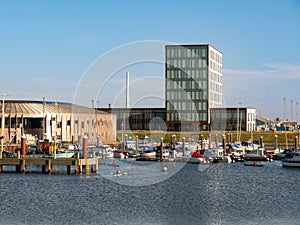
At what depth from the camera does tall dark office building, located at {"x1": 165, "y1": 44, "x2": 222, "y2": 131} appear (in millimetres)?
163250

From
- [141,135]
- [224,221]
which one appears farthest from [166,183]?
[141,135]

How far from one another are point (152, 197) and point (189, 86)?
109 metres

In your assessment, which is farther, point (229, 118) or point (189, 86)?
point (229, 118)

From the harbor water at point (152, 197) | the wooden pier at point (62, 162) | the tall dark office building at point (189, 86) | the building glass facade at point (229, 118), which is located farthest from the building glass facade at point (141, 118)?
the wooden pier at point (62, 162)

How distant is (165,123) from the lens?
168375 mm

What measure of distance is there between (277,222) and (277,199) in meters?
13.6

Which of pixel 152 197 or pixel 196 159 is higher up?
pixel 196 159

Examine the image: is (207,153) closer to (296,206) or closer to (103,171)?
(103,171)

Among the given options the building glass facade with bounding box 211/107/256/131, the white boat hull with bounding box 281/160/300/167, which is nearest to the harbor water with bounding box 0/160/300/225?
the white boat hull with bounding box 281/160/300/167

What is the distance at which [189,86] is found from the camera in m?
165

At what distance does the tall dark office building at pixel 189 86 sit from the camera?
6427 inches

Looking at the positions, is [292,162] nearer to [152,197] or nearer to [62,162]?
[62,162]

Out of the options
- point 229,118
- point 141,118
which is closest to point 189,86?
point 229,118

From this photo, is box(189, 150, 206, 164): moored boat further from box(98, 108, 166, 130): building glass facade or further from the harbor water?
box(98, 108, 166, 130): building glass facade
